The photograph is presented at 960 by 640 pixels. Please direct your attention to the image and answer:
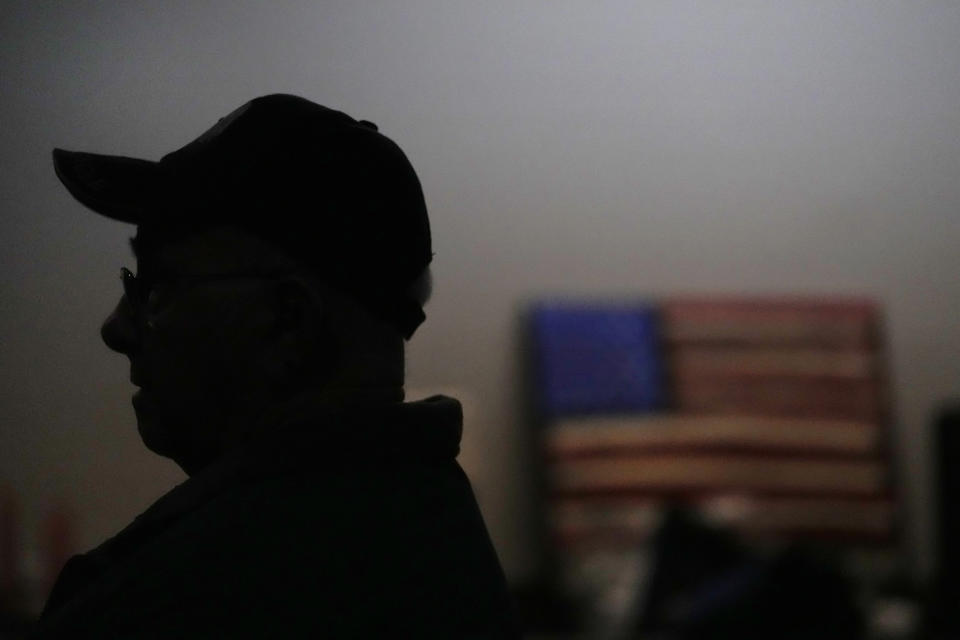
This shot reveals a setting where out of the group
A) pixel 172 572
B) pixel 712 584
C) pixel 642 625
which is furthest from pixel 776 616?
pixel 172 572

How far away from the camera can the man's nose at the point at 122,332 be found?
655 mm

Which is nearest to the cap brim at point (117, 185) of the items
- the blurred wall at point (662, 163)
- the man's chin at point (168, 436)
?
the man's chin at point (168, 436)

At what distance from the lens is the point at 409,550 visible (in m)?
0.61

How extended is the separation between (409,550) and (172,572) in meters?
0.13

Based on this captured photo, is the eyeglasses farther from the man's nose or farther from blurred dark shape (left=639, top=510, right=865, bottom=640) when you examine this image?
blurred dark shape (left=639, top=510, right=865, bottom=640)

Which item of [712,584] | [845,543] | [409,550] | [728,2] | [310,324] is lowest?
[845,543]

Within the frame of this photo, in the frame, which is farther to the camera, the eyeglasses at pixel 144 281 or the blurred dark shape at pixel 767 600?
the blurred dark shape at pixel 767 600

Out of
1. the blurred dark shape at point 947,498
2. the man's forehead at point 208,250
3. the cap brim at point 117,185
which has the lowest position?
the blurred dark shape at point 947,498

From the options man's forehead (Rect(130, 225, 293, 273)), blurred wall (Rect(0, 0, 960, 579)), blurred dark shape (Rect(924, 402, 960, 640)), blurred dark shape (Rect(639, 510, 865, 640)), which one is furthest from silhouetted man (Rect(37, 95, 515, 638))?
blurred dark shape (Rect(924, 402, 960, 640))

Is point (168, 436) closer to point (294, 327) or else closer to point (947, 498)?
point (294, 327)

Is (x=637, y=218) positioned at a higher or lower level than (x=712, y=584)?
higher

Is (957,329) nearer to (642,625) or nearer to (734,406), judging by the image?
(734,406)

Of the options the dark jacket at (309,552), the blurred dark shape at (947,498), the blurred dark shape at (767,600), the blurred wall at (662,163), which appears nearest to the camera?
the dark jacket at (309,552)

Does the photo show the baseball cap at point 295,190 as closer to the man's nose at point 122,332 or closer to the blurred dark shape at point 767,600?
the man's nose at point 122,332
